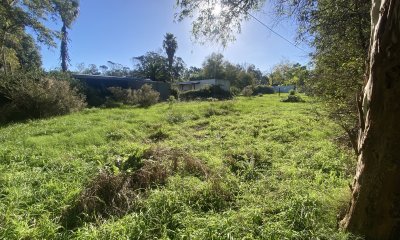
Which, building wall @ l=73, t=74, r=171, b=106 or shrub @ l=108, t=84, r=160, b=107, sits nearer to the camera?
shrub @ l=108, t=84, r=160, b=107

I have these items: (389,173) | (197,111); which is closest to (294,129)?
(197,111)

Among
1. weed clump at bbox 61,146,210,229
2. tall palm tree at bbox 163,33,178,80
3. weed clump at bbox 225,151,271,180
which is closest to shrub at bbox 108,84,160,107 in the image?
weed clump at bbox 225,151,271,180

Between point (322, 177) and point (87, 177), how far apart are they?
382 centimetres

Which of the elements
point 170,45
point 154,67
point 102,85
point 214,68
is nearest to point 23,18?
point 102,85

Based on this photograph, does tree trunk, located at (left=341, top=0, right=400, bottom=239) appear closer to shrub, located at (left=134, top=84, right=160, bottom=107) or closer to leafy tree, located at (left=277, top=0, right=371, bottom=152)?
leafy tree, located at (left=277, top=0, right=371, bottom=152)

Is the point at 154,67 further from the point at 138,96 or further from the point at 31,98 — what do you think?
the point at 31,98

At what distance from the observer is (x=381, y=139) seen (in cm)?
249

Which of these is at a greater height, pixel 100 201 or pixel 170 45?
pixel 170 45

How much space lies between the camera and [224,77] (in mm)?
45438

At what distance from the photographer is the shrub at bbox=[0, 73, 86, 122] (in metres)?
12.3

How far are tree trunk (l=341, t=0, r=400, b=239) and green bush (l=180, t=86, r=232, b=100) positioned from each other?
23412mm

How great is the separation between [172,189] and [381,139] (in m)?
2.76

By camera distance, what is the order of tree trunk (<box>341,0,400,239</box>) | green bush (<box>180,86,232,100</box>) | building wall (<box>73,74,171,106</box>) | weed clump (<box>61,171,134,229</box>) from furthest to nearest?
green bush (<box>180,86,232,100</box>)
building wall (<box>73,74,171,106</box>)
weed clump (<box>61,171,134,229</box>)
tree trunk (<box>341,0,400,239</box>)

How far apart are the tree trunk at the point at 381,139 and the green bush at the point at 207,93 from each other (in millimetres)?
23412
